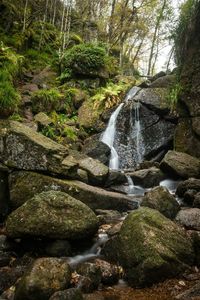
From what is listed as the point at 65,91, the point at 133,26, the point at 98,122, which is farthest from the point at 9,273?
the point at 133,26

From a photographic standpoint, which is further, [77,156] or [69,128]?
[69,128]

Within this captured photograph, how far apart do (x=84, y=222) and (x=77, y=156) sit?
4.81m

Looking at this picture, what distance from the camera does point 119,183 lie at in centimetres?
1141

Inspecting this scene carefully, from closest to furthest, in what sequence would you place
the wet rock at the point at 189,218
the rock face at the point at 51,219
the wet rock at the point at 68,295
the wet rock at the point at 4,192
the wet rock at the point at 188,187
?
the wet rock at the point at 68,295, the rock face at the point at 51,219, the wet rock at the point at 189,218, the wet rock at the point at 4,192, the wet rock at the point at 188,187

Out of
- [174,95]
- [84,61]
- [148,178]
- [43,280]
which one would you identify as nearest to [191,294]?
[43,280]

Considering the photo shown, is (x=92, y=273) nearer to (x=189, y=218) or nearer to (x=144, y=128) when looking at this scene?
(x=189, y=218)

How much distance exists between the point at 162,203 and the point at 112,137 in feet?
25.0

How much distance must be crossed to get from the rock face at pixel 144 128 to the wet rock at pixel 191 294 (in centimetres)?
927

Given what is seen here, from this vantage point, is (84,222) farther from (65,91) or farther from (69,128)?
(65,91)

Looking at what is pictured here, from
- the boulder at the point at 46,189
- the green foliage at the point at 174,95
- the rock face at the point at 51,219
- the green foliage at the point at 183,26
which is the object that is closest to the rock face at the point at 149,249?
the rock face at the point at 51,219

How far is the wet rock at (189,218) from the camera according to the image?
7285 millimetres

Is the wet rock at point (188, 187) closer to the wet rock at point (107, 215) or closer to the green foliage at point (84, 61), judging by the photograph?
the wet rock at point (107, 215)

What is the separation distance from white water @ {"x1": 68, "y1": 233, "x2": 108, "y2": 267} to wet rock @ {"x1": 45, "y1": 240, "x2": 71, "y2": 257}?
6.7 inches

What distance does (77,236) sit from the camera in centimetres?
657
